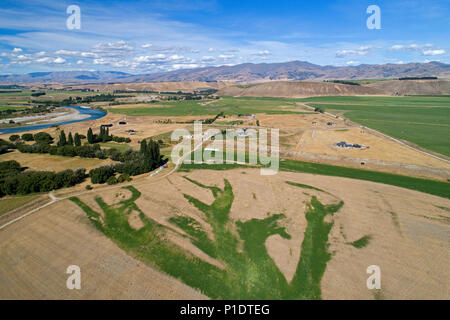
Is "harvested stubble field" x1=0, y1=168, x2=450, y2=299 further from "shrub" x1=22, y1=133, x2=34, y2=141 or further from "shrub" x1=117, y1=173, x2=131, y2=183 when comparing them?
"shrub" x1=22, y1=133, x2=34, y2=141

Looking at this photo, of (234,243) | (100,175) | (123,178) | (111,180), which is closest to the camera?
(234,243)

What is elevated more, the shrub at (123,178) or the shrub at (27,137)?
the shrub at (27,137)

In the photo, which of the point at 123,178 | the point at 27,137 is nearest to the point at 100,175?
the point at 123,178

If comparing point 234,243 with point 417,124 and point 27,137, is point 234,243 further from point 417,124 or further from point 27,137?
point 417,124

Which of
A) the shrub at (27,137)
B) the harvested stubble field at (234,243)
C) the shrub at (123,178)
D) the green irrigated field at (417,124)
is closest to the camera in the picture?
the harvested stubble field at (234,243)

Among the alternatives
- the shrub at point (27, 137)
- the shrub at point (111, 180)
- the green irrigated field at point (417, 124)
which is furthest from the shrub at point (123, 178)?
the green irrigated field at point (417, 124)

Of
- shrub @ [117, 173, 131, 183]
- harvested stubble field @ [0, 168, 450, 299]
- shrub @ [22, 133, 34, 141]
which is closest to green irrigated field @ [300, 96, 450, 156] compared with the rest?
harvested stubble field @ [0, 168, 450, 299]

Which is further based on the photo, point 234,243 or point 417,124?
point 417,124

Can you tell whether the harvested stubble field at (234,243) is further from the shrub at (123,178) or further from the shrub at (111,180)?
the shrub at (123,178)
